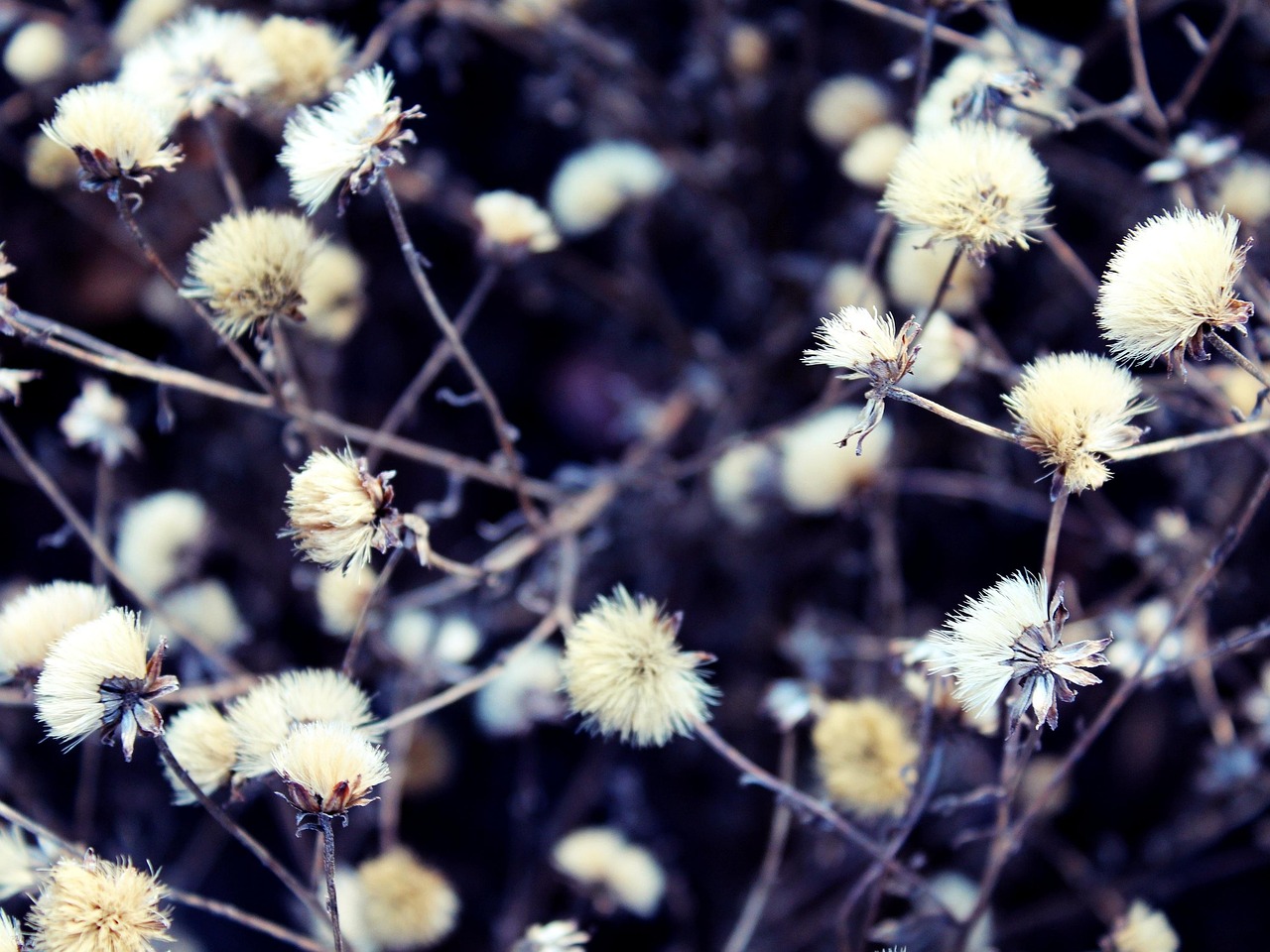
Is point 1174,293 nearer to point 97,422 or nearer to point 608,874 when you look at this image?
point 608,874

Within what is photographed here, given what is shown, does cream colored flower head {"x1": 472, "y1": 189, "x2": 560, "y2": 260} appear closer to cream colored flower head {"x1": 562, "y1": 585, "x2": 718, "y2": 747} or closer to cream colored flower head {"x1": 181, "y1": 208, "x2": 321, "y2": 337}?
cream colored flower head {"x1": 181, "y1": 208, "x2": 321, "y2": 337}

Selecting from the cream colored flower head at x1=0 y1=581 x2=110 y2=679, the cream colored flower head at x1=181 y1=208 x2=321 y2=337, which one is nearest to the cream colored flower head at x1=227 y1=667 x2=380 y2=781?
the cream colored flower head at x1=0 y1=581 x2=110 y2=679

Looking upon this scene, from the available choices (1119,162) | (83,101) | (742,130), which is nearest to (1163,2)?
(1119,162)

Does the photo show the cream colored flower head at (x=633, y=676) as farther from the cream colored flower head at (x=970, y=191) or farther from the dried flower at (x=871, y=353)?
the cream colored flower head at (x=970, y=191)

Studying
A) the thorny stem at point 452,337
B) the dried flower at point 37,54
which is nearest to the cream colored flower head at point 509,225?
the thorny stem at point 452,337

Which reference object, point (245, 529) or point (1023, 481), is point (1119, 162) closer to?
point (1023, 481)

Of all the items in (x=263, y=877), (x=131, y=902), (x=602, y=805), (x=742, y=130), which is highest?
(x=742, y=130)
